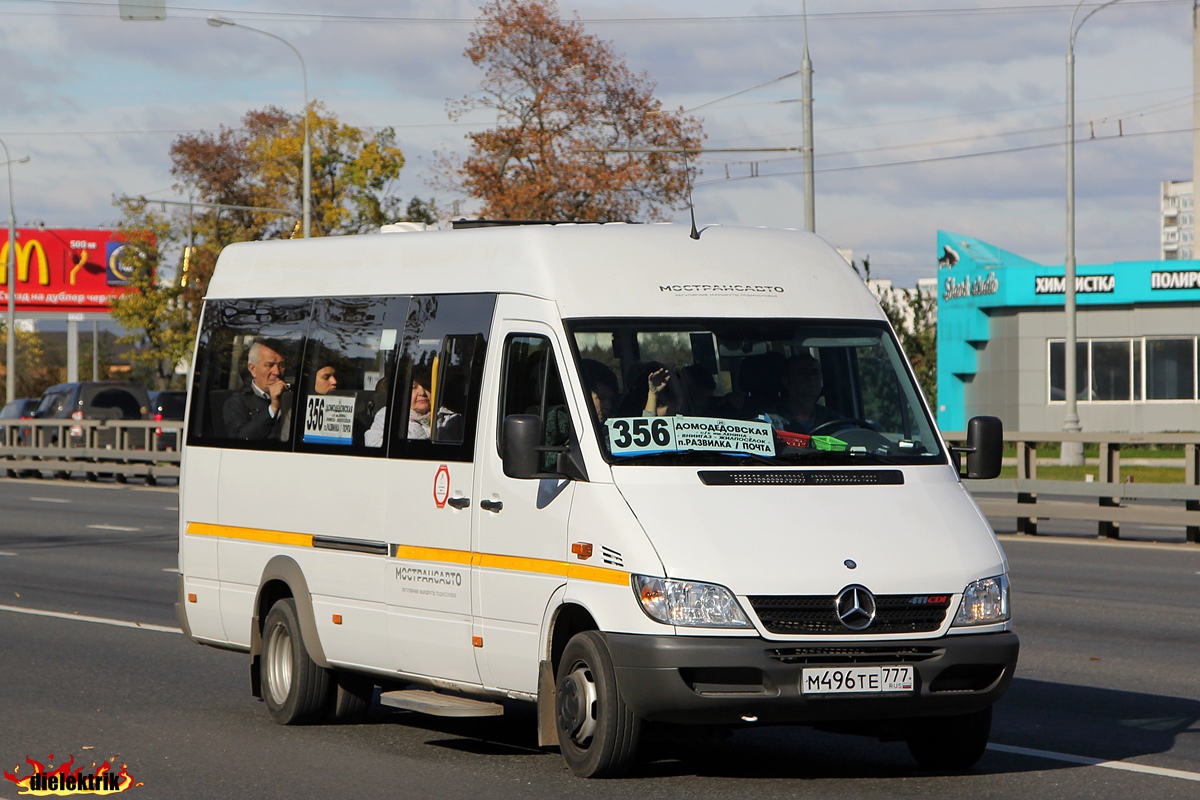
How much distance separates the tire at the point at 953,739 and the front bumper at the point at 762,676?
54 centimetres

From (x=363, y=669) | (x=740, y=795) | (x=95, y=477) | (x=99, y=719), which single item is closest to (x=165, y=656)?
(x=99, y=719)

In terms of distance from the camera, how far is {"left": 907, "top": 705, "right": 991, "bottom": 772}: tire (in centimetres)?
771

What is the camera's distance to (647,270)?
27.1 ft

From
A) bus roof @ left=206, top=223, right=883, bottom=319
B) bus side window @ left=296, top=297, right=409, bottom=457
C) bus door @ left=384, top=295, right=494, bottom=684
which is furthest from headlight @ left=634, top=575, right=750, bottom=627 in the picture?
bus side window @ left=296, top=297, right=409, bottom=457

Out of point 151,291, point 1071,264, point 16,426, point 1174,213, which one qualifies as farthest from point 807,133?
point 1174,213

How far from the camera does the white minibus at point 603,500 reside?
7090 millimetres

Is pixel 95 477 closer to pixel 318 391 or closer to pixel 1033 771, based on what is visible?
pixel 318 391

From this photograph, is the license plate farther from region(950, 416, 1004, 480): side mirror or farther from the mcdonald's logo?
the mcdonald's logo

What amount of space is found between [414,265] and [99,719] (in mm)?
2790

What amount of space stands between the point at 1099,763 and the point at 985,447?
4.66 feet

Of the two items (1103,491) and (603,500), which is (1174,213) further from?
(603,500)

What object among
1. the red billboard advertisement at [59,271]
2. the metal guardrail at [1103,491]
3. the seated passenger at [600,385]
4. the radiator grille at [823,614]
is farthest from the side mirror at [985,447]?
the red billboard advertisement at [59,271]

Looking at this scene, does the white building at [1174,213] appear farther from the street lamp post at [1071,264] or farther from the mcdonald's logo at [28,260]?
the street lamp post at [1071,264]

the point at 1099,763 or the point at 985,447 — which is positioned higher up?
the point at 985,447
